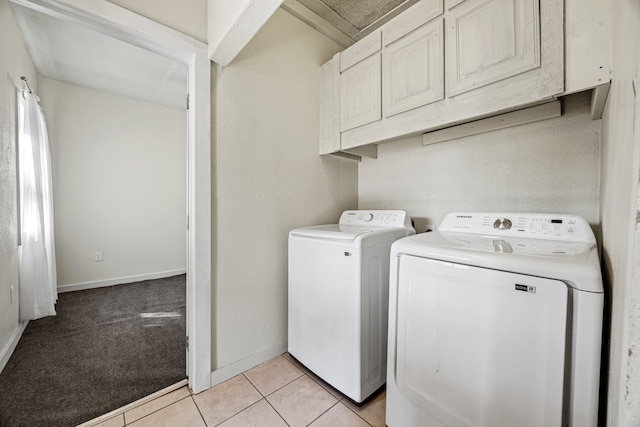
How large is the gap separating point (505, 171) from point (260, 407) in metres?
1.93

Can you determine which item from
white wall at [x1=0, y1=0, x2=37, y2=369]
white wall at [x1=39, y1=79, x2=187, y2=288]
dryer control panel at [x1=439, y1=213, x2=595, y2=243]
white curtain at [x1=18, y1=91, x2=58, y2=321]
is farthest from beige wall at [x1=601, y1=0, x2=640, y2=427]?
white wall at [x1=39, y1=79, x2=187, y2=288]

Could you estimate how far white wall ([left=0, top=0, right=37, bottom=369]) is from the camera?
1607 millimetres

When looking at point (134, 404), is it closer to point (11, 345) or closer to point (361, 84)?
point (11, 345)

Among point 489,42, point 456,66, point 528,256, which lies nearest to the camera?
point 528,256

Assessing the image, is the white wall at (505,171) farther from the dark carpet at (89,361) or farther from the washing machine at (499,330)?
the dark carpet at (89,361)

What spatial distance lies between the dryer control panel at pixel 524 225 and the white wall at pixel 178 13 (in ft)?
6.01

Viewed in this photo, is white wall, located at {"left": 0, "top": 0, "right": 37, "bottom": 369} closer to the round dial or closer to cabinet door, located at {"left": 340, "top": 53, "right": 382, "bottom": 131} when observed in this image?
cabinet door, located at {"left": 340, "top": 53, "right": 382, "bottom": 131}

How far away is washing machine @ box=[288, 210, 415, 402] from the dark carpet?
0.92 meters

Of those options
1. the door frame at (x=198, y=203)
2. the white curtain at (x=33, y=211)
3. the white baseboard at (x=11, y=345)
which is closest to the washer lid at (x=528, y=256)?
the door frame at (x=198, y=203)

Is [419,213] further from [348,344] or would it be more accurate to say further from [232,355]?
[232,355]

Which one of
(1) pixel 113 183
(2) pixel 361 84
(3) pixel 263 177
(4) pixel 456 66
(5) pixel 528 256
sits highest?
(2) pixel 361 84

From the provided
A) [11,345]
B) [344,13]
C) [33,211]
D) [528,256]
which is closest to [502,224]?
[528,256]

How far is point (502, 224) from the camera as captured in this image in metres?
1.28

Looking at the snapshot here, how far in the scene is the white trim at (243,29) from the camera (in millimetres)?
1046
